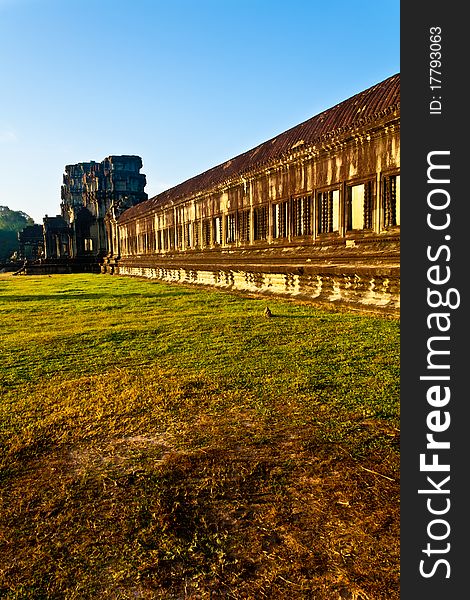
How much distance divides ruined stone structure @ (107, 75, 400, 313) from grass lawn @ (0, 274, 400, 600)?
4.47 meters

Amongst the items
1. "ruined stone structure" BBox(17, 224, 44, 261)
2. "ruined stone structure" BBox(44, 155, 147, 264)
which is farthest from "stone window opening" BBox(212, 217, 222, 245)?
"ruined stone structure" BBox(17, 224, 44, 261)

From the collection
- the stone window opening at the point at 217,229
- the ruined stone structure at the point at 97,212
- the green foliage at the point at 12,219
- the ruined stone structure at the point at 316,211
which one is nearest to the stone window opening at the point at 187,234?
the ruined stone structure at the point at 316,211

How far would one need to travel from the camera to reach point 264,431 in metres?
3.30

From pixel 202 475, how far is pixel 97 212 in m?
55.5

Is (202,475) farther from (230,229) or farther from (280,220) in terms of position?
(230,229)

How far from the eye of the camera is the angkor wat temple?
9.69 meters

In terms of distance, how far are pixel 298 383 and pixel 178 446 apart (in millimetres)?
1781

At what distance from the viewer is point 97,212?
53.8 m

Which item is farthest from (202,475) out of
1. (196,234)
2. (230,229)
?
(196,234)

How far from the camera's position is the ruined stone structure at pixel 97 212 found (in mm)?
50938

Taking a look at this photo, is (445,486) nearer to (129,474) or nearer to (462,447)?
(462,447)

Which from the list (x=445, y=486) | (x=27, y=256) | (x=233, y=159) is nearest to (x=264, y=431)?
(x=445, y=486)

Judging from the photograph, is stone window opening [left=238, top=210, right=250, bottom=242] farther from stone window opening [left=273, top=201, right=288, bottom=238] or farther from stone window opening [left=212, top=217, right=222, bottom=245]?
stone window opening [left=212, top=217, right=222, bottom=245]

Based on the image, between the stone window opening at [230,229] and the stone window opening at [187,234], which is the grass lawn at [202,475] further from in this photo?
the stone window opening at [187,234]
